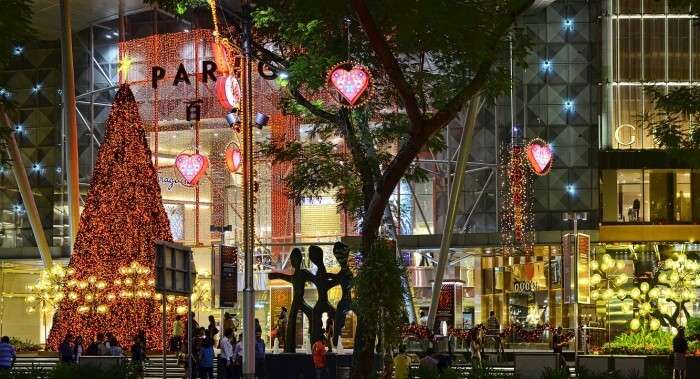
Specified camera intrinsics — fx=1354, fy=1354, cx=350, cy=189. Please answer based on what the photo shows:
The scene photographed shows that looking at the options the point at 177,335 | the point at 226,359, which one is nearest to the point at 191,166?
the point at 177,335

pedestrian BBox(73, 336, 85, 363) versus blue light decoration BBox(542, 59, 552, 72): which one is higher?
blue light decoration BBox(542, 59, 552, 72)

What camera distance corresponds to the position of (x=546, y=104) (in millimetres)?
50312

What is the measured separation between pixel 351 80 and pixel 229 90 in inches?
546

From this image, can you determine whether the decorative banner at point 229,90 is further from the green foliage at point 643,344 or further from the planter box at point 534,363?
the green foliage at point 643,344

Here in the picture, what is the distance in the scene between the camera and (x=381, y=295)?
22.6m

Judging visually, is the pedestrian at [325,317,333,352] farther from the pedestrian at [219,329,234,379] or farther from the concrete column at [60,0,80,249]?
the concrete column at [60,0,80,249]

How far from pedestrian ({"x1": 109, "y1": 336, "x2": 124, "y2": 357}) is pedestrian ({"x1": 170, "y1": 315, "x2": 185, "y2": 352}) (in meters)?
2.63

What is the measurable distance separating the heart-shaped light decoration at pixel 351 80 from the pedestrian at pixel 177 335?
15.4 metres

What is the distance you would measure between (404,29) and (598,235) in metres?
25.9

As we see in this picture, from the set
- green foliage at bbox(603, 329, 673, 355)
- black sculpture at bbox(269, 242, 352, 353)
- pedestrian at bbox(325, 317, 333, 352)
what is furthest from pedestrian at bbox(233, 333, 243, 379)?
green foliage at bbox(603, 329, 673, 355)

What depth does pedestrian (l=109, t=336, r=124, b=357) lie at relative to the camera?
33.8 m

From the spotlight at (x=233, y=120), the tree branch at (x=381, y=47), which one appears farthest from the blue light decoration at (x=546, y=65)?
the tree branch at (x=381, y=47)

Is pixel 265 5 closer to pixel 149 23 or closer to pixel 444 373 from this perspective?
pixel 444 373

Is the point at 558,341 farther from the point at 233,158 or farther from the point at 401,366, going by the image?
the point at 401,366
